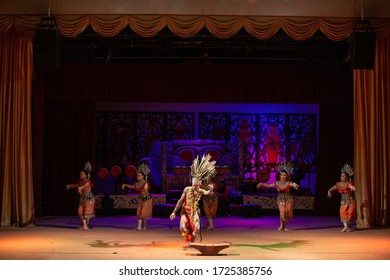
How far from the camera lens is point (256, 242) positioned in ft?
31.4

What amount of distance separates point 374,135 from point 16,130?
580cm

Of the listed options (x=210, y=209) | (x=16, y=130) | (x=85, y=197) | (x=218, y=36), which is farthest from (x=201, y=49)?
(x=85, y=197)

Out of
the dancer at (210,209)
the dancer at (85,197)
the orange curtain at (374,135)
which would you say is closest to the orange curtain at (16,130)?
the dancer at (85,197)

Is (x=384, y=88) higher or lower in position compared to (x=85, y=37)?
lower

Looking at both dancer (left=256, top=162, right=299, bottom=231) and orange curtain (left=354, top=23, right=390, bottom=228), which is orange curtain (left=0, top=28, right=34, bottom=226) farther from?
orange curtain (left=354, top=23, right=390, bottom=228)

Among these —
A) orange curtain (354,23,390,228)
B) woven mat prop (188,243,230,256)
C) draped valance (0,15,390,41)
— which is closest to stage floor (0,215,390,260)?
woven mat prop (188,243,230,256)

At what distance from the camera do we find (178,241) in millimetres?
9625

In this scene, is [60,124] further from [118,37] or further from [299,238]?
[299,238]

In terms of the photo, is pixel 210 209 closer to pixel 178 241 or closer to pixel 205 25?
pixel 178 241

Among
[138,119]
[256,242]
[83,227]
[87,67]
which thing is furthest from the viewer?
[138,119]

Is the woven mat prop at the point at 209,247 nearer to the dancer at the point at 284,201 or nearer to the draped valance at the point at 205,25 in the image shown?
the dancer at the point at 284,201

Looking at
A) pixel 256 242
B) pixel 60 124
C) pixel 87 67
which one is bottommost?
pixel 256 242

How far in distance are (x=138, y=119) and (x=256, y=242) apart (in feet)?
20.1

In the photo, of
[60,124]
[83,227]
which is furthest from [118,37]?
[83,227]
